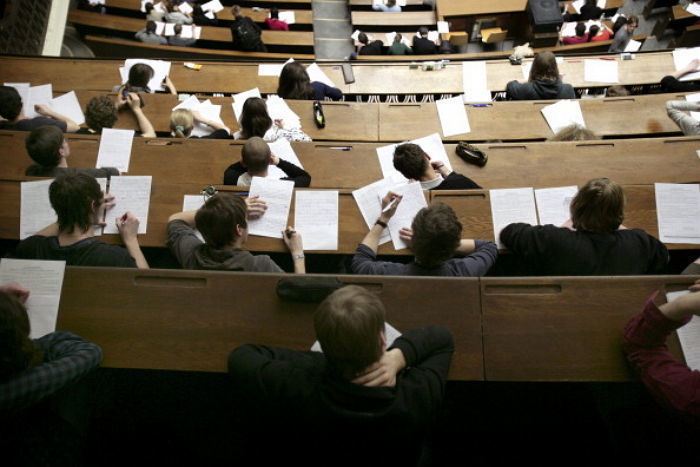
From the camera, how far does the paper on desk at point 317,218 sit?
5.89 feet

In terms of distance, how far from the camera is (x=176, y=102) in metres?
2.79

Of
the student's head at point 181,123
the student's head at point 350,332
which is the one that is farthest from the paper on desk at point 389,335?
the student's head at point 181,123

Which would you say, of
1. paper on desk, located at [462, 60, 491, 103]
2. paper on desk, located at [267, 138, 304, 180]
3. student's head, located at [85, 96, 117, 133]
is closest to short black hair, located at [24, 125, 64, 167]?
student's head, located at [85, 96, 117, 133]

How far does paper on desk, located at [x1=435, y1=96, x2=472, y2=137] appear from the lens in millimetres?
2623

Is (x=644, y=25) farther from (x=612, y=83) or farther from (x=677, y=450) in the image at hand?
(x=677, y=450)

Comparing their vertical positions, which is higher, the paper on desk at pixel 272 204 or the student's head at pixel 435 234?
the paper on desk at pixel 272 204

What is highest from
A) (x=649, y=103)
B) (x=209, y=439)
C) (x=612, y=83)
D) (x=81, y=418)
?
(x=612, y=83)

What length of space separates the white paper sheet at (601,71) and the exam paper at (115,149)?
328 cm

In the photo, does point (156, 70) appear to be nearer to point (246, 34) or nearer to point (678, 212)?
point (246, 34)

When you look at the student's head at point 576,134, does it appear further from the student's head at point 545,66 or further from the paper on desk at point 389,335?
the paper on desk at point 389,335

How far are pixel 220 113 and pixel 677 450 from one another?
2.93 meters

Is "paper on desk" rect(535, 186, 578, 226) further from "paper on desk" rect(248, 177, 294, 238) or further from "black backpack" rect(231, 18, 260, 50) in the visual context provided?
"black backpack" rect(231, 18, 260, 50)

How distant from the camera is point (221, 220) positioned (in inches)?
58.8

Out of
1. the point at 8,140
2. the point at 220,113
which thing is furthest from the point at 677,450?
the point at 8,140
